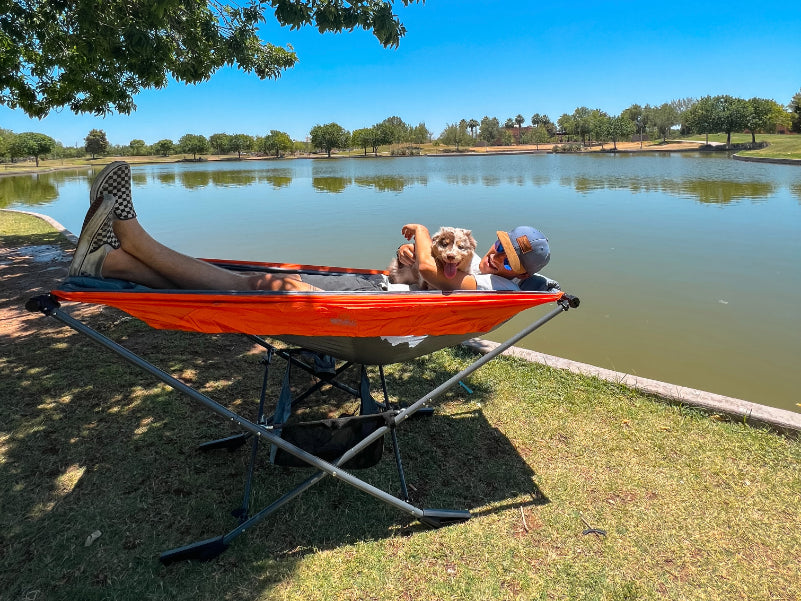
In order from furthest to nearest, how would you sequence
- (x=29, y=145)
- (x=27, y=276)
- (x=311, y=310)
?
(x=29, y=145)
(x=27, y=276)
(x=311, y=310)

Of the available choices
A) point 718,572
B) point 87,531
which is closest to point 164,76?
point 87,531

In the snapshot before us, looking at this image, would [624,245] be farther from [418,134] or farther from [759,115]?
[418,134]

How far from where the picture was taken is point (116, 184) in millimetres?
2115

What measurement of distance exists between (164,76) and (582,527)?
675 cm

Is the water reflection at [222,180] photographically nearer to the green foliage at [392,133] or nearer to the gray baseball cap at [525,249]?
the gray baseball cap at [525,249]

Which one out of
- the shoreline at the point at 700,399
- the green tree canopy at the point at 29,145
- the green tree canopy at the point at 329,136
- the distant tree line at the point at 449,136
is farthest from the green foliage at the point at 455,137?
the shoreline at the point at 700,399

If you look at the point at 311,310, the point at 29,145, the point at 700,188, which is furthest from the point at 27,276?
the point at 29,145

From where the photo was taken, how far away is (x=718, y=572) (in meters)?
2.08

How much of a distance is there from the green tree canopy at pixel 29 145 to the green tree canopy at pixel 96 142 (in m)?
12.7

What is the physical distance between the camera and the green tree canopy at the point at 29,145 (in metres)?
70.4

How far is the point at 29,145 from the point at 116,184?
8821 centimetres

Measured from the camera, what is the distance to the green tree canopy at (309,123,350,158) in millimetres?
89188

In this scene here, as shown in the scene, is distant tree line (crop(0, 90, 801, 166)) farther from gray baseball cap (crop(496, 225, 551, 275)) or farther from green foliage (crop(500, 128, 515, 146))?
gray baseball cap (crop(496, 225, 551, 275))

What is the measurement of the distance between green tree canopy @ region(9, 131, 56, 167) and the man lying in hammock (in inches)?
3318
